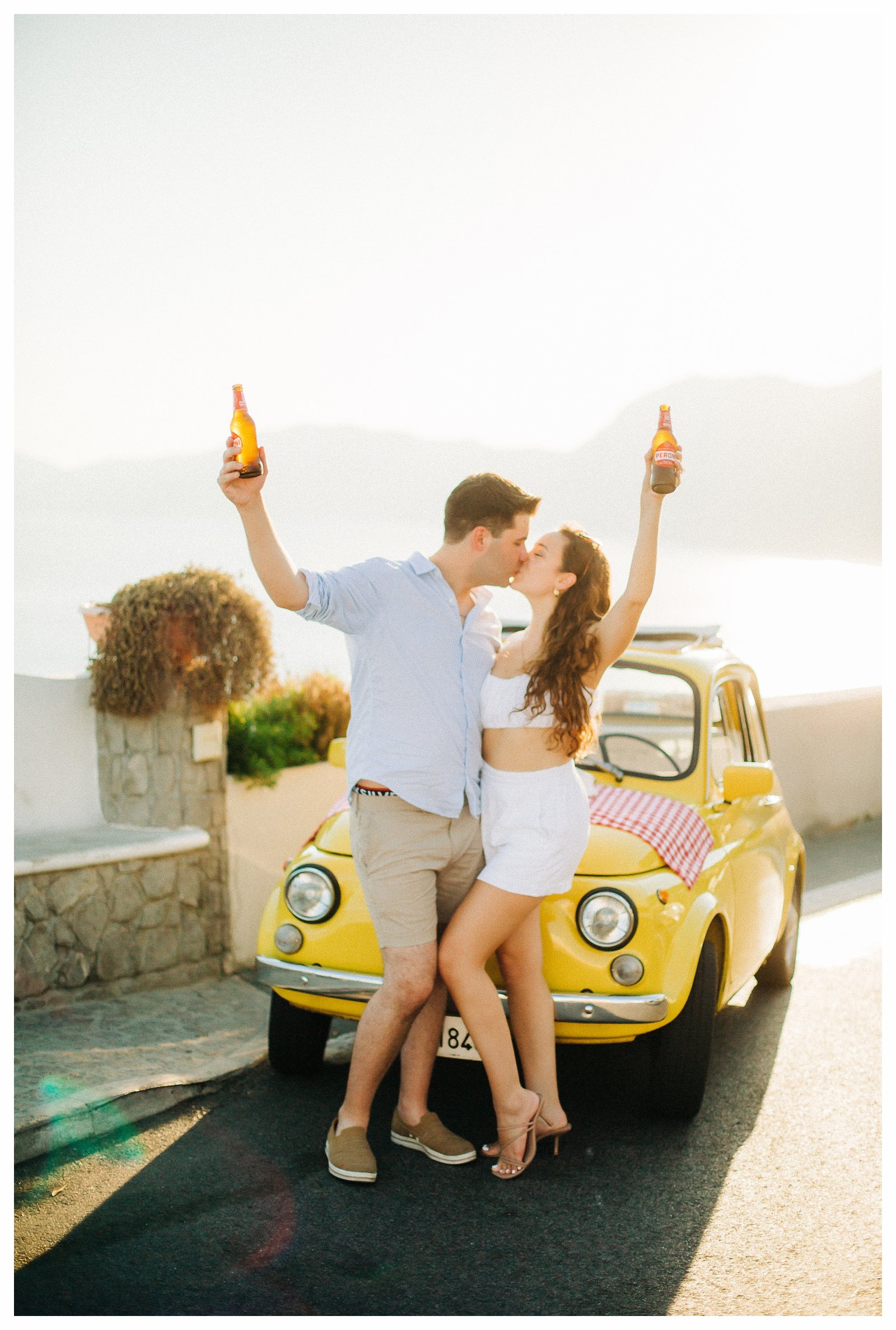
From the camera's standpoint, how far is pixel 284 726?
6.66 m

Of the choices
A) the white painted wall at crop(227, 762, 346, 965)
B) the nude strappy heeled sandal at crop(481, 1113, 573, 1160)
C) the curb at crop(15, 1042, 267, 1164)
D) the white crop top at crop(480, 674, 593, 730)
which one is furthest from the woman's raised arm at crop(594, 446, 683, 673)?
the white painted wall at crop(227, 762, 346, 965)

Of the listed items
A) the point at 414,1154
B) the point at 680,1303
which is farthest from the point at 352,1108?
the point at 680,1303

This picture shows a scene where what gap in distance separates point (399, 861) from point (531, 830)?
452 mm

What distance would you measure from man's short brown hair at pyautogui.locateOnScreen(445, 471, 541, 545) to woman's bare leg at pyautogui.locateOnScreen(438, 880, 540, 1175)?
1.19m

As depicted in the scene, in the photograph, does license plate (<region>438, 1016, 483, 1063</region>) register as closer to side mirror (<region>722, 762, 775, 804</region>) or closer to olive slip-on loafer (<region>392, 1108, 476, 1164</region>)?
olive slip-on loafer (<region>392, 1108, 476, 1164</region>)

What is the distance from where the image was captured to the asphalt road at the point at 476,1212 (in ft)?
9.98

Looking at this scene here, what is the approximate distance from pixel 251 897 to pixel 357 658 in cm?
299

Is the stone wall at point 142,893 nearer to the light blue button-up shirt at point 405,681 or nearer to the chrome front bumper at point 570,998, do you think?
the chrome front bumper at point 570,998

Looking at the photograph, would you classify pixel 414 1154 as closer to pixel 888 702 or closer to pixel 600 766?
pixel 600 766

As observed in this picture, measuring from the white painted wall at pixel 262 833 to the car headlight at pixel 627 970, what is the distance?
104 inches

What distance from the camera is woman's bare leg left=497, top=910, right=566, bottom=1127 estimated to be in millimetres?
3830

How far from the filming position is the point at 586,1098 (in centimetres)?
455

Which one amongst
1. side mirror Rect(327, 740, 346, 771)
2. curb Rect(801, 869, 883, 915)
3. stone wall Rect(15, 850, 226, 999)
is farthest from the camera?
curb Rect(801, 869, 883, 915)

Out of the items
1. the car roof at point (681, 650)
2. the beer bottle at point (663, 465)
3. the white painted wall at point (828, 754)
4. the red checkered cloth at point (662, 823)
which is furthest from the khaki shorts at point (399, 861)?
the white painted wall at point (828, 754)
